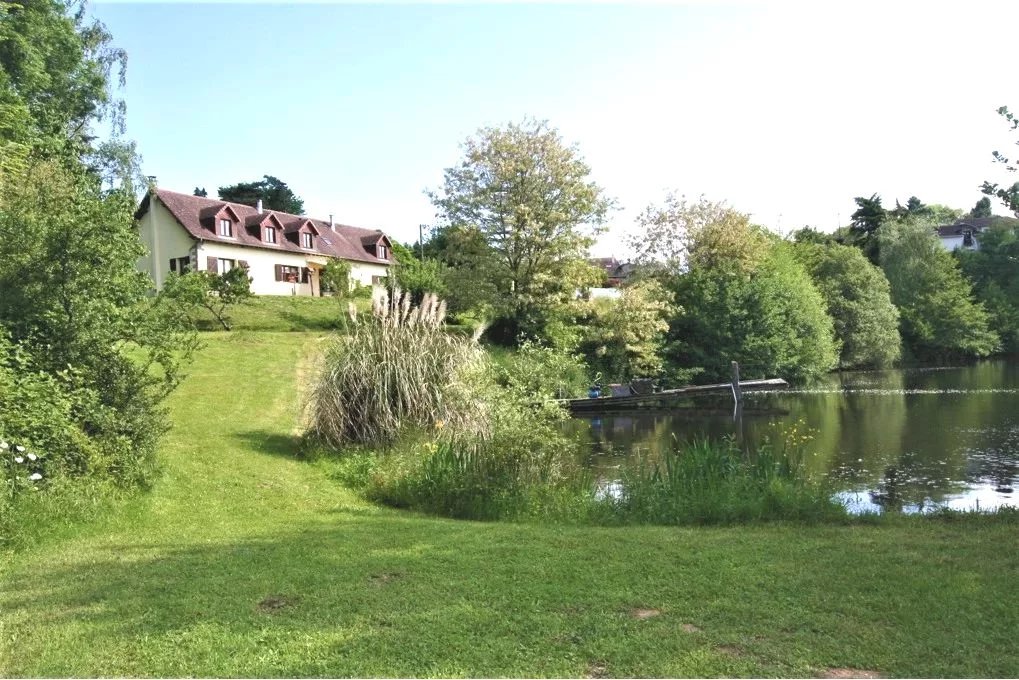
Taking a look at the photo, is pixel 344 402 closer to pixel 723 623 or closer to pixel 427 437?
pixel 427 437

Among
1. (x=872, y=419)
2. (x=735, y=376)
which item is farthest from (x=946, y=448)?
(x=735, y=376)

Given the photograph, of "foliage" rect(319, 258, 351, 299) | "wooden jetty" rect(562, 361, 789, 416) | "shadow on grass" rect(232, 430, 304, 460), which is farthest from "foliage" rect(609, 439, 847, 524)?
"foliage" rect(319, 258, 351, 299)

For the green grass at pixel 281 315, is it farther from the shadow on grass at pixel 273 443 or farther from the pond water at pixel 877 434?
the shadow on grass at pixel 273 443

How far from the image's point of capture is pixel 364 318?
13156mm

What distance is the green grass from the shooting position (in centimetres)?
3110

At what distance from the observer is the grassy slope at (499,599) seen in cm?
384

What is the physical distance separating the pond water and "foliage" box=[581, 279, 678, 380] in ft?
11.1

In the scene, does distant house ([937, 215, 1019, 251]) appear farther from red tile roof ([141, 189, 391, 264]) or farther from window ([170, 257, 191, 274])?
window ([170, 257, 191, 274])

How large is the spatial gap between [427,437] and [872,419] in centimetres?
1671

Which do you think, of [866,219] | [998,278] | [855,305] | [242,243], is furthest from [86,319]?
[866,219]

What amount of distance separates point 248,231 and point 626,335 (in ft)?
81.0

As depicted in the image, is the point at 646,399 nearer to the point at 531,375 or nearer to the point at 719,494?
the point at 531,375

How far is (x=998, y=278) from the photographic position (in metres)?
59.3

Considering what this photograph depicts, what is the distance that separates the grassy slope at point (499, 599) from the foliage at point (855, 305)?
41.4 metres
